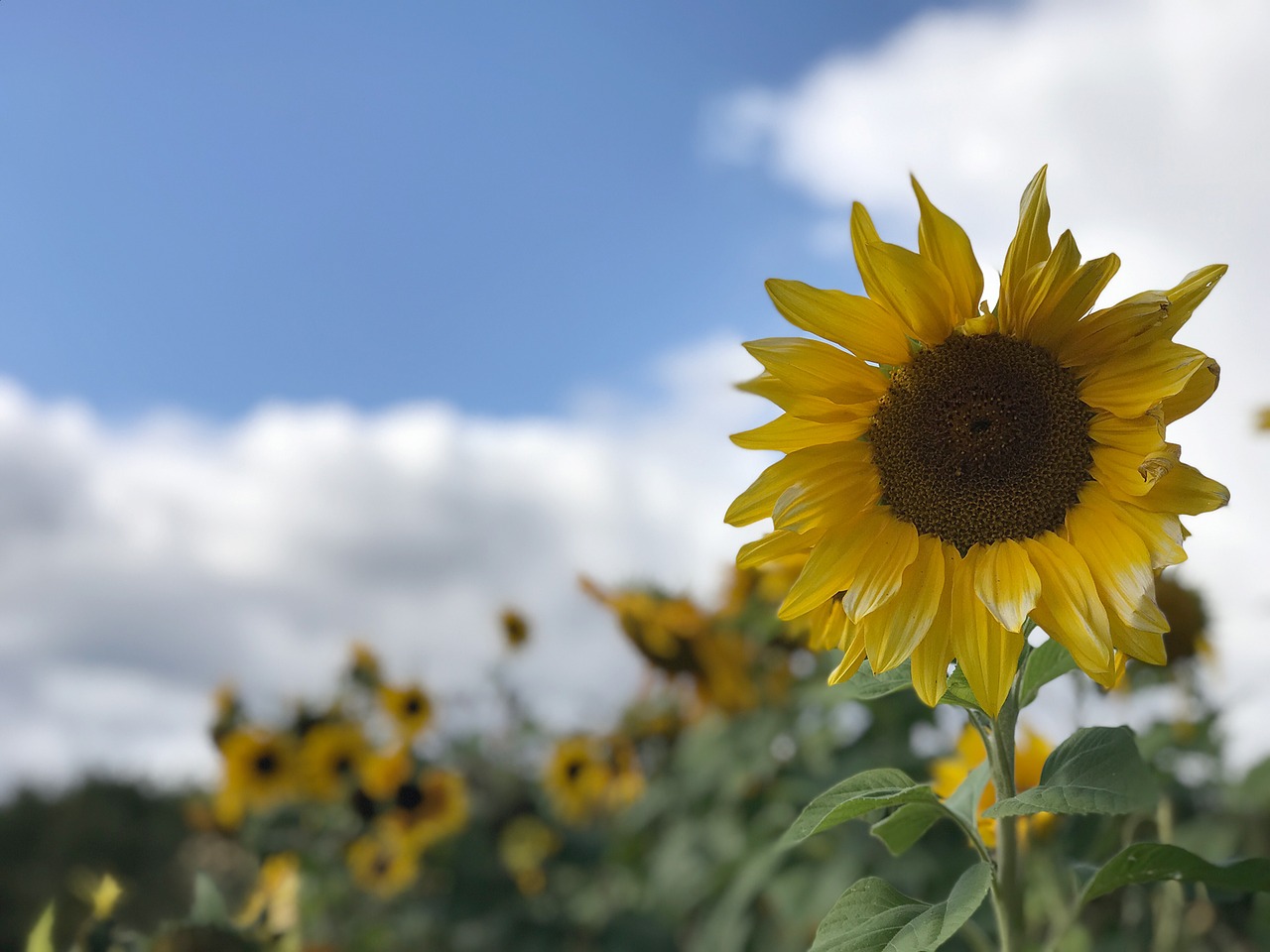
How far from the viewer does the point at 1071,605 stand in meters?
0.98

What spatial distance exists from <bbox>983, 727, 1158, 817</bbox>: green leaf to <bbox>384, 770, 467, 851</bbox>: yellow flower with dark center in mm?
3289

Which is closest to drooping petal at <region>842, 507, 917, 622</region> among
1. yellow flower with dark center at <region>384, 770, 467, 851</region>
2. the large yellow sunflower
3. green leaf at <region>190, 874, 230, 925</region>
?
the large yellow sunflower

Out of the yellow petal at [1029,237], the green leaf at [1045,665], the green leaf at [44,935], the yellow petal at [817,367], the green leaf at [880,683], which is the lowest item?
the green leaf at [44,935]

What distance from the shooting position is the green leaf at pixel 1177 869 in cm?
93

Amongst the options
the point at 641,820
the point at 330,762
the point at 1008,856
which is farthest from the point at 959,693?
the point at 330,762

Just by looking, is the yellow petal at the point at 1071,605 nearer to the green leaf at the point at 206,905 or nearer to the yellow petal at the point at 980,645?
the yellow petal at the point at 980,645

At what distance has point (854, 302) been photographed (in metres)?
1.03

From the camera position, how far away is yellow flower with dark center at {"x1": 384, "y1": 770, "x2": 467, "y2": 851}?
388 cm

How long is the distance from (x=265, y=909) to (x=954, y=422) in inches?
45.9

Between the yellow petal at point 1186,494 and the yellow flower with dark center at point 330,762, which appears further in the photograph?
the yellow flower with dark center at point 330,762

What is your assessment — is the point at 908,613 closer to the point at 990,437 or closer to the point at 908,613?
the point at 908,613

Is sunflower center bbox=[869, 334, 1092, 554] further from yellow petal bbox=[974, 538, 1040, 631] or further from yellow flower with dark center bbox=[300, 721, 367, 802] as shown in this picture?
yellow flower with dark center bbox=[300, 721, 367, 802]

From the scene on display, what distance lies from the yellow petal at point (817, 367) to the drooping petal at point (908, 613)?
160mm

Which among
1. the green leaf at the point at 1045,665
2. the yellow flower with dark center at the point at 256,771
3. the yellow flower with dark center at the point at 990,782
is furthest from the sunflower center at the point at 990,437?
the yellow flower with dark center at the point at 256,771
